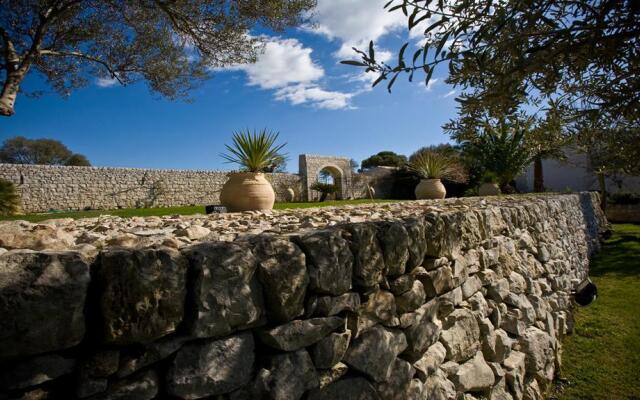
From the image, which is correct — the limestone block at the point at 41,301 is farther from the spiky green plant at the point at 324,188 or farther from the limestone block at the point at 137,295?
the spiky green plant at the point at 324,188

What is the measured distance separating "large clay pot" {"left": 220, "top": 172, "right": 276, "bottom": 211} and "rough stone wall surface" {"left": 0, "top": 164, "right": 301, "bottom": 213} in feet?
43.4

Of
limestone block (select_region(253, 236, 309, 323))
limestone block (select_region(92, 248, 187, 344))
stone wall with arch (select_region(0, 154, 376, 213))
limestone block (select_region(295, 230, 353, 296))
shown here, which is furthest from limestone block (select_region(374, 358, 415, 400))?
stone wall with arch (select_region(0, 154, 376, 213))

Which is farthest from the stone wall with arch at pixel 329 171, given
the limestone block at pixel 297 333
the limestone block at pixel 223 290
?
the limestone block at pixel 223 290

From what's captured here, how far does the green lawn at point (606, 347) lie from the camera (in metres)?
3.72

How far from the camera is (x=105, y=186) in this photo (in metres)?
16.9

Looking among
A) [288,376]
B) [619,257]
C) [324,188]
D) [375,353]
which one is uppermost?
[324,188]

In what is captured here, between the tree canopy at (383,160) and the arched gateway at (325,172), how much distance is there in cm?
1588

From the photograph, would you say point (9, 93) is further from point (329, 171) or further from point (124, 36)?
point (329, 171)

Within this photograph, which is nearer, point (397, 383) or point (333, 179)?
point (397, 383)

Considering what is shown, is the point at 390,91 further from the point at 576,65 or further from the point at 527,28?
the point at 576,65

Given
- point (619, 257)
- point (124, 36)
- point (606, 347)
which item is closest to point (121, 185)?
point (124, 36)

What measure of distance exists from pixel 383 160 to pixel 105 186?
104ft

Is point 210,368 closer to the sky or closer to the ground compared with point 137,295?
closer to the ground

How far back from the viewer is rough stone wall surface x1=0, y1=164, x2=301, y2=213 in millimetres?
14953
